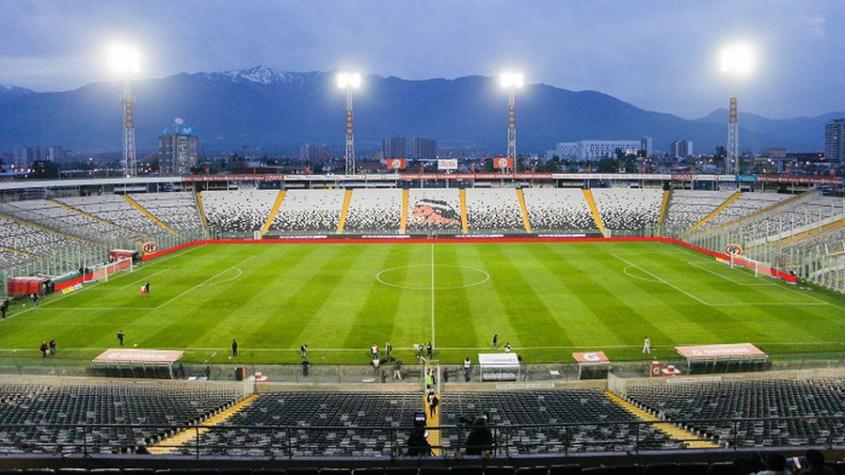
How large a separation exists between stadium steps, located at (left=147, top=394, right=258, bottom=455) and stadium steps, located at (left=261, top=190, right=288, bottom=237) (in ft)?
167

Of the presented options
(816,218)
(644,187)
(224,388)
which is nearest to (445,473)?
(224,388)

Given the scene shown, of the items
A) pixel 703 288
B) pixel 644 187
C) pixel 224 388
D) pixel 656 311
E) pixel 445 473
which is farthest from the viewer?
pixel 644 187

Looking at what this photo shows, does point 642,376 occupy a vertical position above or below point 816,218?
below

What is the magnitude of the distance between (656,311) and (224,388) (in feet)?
78.9

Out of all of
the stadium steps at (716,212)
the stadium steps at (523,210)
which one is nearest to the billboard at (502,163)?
the stadium steps at (523,210)

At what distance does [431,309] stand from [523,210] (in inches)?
1715

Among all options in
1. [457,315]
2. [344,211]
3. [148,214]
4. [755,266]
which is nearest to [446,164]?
[344,211]

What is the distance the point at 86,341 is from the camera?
32.3 metres

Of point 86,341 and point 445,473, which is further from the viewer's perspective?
point 86,341

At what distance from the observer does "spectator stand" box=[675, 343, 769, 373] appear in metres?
26.1

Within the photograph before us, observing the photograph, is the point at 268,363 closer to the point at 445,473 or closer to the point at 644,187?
the point at 445,473

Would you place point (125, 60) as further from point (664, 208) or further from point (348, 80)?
point (664, 208)

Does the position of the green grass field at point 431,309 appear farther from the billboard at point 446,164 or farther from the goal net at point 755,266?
the billboard at point 446,164

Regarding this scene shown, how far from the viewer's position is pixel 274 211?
79812mm
